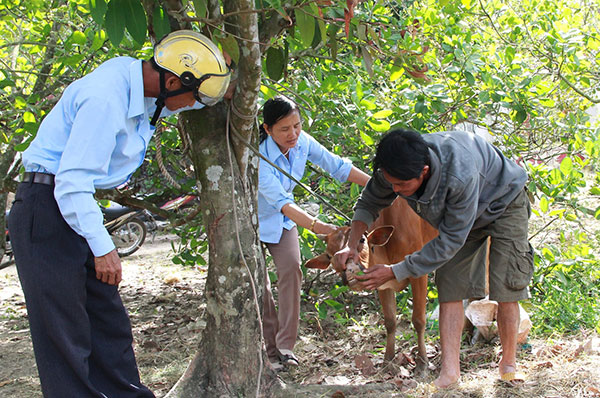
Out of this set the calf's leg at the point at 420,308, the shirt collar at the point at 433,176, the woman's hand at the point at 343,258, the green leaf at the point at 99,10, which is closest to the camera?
the green leaf at the point at 99,10

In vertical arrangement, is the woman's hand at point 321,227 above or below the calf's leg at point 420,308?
above

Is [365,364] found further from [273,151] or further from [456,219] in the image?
[273,151]

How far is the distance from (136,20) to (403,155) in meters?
1.55

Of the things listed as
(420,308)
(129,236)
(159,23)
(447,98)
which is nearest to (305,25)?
(159,23)

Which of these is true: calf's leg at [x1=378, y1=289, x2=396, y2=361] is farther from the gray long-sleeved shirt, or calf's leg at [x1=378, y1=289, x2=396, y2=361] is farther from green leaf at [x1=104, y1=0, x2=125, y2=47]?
green leaf at [x1=104, y1=0, x2=125, y2=47]

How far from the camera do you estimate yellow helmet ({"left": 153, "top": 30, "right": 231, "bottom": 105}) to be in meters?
2.90

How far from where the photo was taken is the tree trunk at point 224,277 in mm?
3504

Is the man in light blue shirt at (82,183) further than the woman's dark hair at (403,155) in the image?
No

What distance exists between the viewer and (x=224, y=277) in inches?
138

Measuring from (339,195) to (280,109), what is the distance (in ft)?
4.51

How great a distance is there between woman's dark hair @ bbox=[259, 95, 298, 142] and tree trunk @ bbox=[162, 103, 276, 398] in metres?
0.71

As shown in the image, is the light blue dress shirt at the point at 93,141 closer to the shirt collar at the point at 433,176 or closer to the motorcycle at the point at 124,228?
the shirt collar at the point at 433,176

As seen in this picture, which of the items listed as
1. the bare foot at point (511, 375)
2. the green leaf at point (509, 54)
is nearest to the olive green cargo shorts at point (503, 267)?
the bare foot at point (511, 375)

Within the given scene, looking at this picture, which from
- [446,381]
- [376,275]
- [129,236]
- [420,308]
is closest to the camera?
[376,275]
